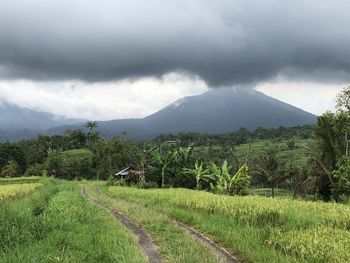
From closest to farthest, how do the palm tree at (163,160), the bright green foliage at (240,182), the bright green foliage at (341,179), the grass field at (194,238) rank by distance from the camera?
1. the grass field at (194,238)
2. the bright green foliage at (341,179)
3. the bright green foliage at (240,182)
4. the palm tree at (163,160)

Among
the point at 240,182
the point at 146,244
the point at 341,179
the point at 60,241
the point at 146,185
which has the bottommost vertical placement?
the point at 146,185

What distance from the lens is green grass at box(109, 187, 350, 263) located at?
8.76 m

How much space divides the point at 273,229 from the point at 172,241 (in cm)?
280

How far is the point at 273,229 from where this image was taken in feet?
37.7

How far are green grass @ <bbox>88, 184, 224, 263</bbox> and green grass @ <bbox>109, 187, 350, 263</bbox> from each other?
35.5 inches

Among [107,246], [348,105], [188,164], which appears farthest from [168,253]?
[188,164]

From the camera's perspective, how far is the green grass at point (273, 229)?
8758 mm

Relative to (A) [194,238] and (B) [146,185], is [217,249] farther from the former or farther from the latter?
(B) [146,185]

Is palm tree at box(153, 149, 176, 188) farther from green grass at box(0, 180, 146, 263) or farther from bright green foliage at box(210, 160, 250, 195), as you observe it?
green grass at box(0, 180, 146, 263)

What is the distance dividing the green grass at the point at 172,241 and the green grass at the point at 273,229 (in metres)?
0.90

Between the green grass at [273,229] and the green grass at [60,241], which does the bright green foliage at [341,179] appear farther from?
the green grass at [60,241]

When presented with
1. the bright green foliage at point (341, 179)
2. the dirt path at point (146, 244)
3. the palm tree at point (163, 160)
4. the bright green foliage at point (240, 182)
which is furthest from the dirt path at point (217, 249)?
the palm tree at point (163, 160)

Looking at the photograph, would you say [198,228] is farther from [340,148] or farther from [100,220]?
[340,148]

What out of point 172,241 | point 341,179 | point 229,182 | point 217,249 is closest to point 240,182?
point 229,182
